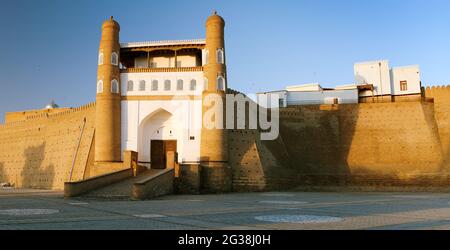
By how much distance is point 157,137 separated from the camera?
76.0 feet

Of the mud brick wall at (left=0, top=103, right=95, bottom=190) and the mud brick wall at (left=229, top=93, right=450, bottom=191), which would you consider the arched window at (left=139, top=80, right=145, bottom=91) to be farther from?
the mud brick wall at (left=229, top=93, right=450, bottom=191)

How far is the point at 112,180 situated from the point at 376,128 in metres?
18.9

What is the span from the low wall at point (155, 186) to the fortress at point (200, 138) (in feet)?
0.27

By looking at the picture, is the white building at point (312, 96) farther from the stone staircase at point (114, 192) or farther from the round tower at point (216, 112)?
the stone staircase at point (114, 192)

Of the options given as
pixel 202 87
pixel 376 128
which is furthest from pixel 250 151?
pixel 376 128

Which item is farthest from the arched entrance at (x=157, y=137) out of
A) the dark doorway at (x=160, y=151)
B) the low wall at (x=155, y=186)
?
the low wall at (x=155, y=186)

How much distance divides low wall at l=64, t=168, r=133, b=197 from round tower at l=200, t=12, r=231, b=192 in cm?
414

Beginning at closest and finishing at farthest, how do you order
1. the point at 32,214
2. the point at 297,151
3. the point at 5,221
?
1. the point at 5,221
2. the point at 32,214
3. the point at 297,151

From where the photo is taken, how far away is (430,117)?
28547 mm

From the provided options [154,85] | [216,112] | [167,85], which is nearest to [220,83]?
[216,112]

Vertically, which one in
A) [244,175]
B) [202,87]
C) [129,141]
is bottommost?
[244,175]

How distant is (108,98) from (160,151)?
4.06 meters

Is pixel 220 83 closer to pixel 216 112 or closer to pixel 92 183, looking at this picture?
pixel 216 112

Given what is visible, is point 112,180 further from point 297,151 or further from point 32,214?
point 297,151
